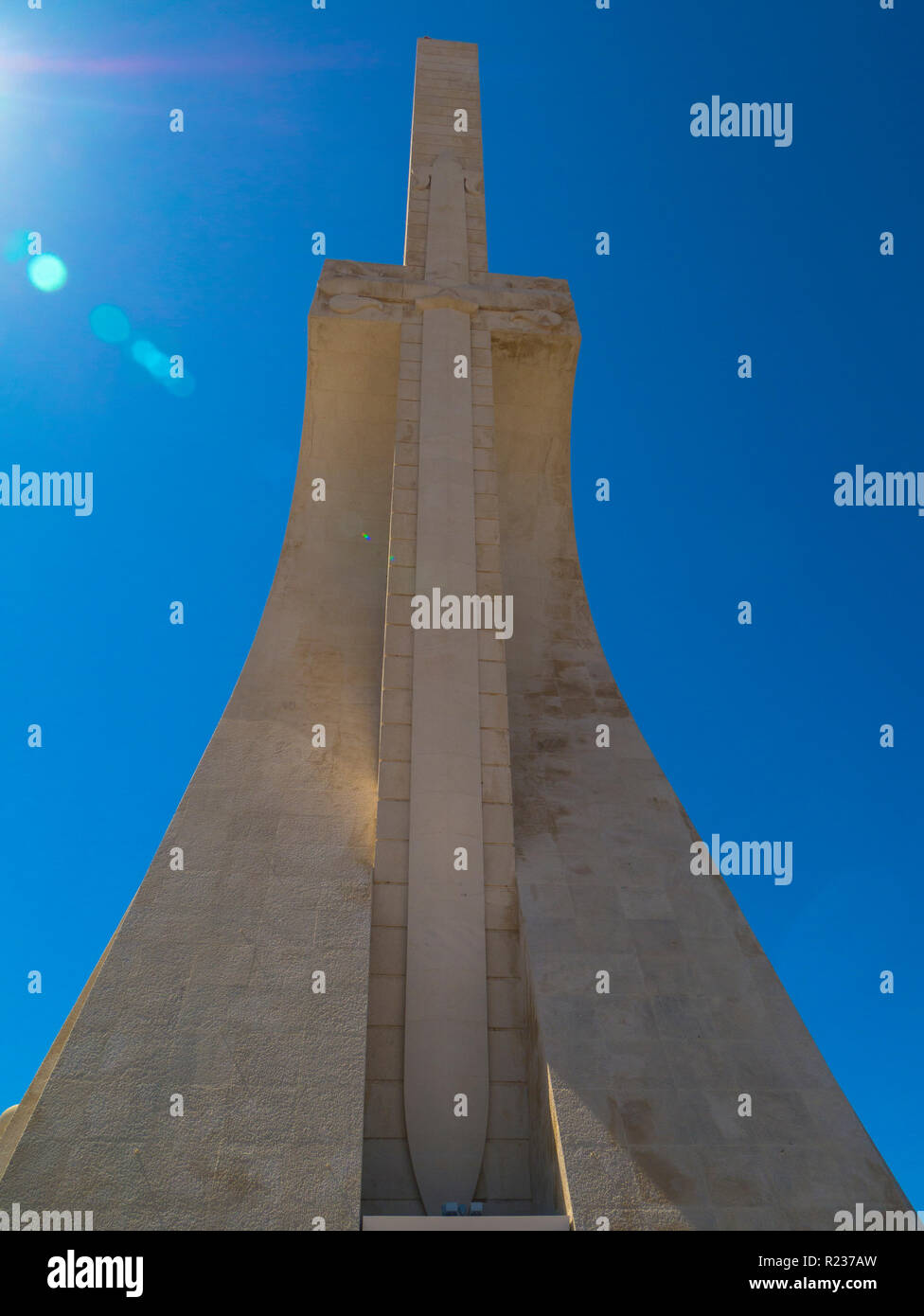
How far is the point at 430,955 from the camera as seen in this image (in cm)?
832

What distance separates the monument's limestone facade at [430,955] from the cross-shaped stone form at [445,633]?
4 centimetres

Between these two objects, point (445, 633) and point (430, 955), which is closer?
point (430, 955)

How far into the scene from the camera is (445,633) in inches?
403

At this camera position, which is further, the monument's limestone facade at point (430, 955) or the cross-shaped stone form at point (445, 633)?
the cross-shaped stone form at point (445, 633)

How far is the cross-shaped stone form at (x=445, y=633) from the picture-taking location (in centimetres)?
795

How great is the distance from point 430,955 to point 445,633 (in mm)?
3476

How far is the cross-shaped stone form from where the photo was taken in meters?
7.95

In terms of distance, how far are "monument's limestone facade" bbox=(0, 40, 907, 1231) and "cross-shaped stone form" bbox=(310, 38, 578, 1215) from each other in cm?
4

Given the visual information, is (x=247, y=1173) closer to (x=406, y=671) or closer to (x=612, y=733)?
(x=406, y=671)

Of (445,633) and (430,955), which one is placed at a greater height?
(445,633)
